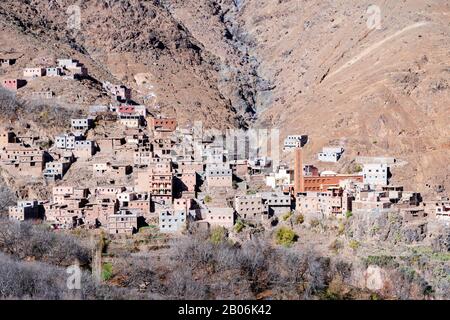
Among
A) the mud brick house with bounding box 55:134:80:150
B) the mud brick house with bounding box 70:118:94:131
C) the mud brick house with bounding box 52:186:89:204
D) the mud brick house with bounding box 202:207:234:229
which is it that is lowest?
the mud brick house with bounding box 202:207:234:229

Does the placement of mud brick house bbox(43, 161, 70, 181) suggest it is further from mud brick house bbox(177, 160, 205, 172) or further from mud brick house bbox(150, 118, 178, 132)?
mud brick house bbox(150, 118, 178, 132)

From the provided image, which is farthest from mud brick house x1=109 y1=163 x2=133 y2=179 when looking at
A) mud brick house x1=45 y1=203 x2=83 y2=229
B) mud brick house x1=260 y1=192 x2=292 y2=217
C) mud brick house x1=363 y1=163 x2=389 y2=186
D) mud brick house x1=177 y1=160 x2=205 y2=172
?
mud brick house x1=363 y1=163 x2=389 y2=186

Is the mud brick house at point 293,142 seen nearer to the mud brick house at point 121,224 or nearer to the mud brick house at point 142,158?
the mud brick house at point 142,158

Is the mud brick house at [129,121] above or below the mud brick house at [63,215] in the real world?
above

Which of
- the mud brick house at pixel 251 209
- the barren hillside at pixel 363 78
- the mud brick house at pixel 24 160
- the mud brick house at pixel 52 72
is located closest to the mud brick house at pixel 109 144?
the mud brick house at pixel 24 160

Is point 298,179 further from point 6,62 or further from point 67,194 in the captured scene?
point 6,62

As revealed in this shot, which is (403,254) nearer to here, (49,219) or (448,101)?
(49,219)
